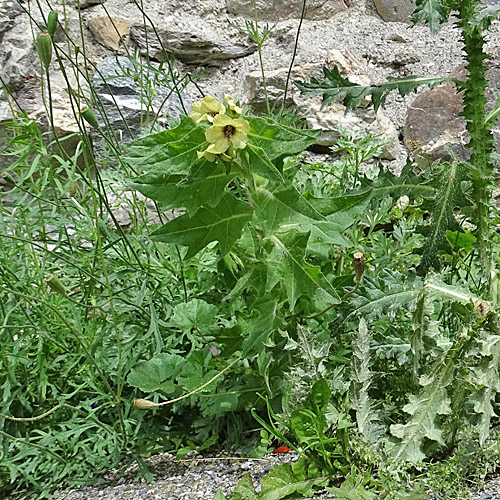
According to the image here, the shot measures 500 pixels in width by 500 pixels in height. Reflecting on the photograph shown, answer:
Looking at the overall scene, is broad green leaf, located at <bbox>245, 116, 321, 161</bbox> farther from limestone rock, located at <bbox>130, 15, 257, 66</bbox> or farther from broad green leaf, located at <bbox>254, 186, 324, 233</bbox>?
limestone rock, located at <bbox>130, 15, 257, 66</bbox>

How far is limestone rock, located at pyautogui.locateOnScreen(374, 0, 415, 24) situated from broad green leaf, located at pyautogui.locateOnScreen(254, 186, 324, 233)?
168 centimetres

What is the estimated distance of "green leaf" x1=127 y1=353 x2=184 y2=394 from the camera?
1157 millimetres

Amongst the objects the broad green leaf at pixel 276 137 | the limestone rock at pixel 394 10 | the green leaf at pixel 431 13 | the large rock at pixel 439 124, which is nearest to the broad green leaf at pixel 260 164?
the broad green leaf at pixel 276 137

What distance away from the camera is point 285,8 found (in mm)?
2375

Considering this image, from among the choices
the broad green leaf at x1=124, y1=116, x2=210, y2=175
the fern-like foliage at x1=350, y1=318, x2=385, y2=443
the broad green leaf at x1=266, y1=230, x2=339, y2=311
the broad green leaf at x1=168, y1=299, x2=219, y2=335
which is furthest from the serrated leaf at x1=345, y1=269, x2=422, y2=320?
the broad green leaf at x1=124, y1=116, x2=210, y2=175

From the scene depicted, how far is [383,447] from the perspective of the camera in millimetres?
1041

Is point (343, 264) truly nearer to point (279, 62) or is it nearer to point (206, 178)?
point (206, 178)

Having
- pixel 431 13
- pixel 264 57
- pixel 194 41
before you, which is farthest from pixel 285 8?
pixel 431 13

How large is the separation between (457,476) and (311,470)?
0.80 ft

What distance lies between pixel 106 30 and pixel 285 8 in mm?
720

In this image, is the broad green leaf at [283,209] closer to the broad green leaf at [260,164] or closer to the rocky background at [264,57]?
the broad green leaf at [260,164]

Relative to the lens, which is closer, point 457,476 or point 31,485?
point 457,476

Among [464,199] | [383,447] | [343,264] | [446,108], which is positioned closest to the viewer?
[383,447]

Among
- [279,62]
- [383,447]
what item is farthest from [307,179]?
[279,62]
